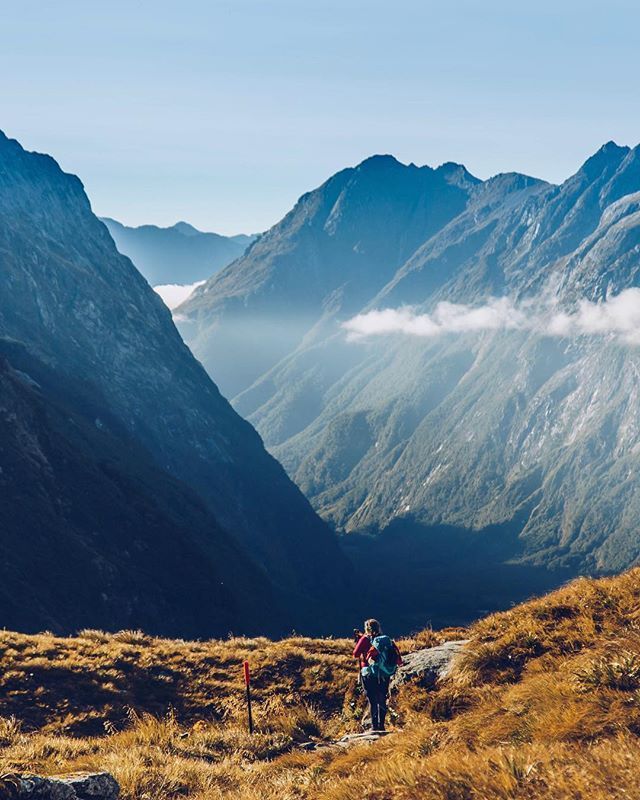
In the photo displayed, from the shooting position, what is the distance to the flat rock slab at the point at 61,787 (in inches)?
417

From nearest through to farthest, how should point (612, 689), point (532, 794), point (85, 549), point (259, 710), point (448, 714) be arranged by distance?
point (532, 794)
point (612, 689)
point (448, 714)
point (259, 710)
point (85, 549)

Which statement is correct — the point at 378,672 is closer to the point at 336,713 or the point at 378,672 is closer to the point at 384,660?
the point at 384,660

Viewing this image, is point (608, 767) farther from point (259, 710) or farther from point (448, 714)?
point (259, 710)

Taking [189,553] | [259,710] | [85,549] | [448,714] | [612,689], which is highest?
[612,689]

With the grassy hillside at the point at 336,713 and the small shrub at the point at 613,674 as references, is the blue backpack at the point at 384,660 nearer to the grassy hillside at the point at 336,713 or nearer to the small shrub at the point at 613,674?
the grassy hillside at the point at 336,713

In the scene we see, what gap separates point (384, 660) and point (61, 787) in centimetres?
919

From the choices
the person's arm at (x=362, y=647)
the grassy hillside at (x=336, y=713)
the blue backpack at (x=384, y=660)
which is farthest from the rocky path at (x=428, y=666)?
the person's arm at (x=362, y=647)

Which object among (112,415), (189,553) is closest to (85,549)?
(189,553)

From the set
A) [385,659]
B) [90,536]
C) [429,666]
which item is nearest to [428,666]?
[429,666]

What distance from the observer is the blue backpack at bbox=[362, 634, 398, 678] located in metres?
18.1

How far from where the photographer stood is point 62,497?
9588 centimetres

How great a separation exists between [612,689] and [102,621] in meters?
76.5

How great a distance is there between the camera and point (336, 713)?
20078mm

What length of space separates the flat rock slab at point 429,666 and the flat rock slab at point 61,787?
9.98m
